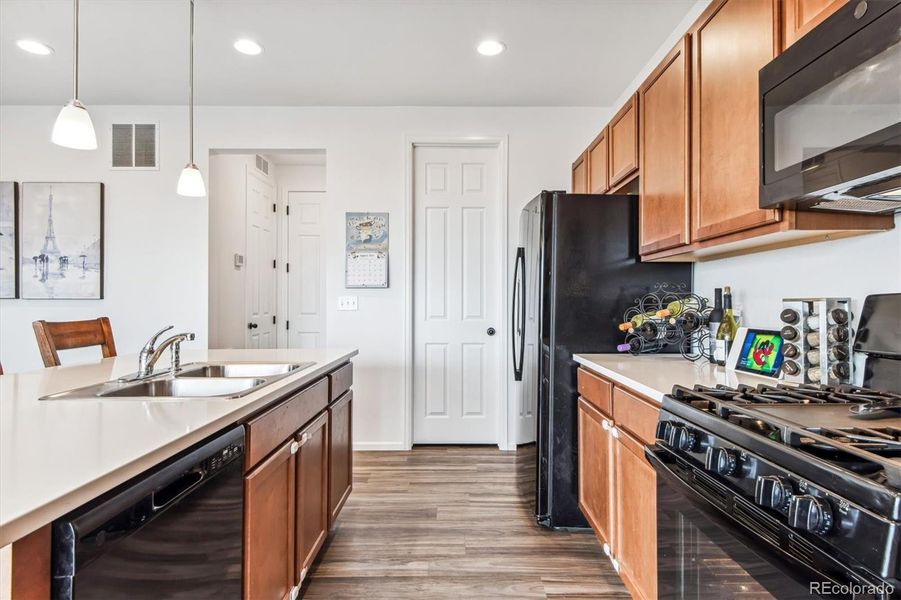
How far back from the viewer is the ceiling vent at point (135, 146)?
3.36 meters

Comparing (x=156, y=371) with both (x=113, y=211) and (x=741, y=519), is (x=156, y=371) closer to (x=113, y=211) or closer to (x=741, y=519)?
(x=741, y=519)

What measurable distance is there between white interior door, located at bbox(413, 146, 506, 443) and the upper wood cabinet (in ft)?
7.50

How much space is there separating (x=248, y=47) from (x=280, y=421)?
2283mm

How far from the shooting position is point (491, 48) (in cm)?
256

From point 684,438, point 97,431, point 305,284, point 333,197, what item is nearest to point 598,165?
point 333,197

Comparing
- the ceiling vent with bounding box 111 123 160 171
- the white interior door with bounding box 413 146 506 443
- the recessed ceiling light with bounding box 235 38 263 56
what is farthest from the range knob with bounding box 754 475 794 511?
the ceiling vent with bounding box 111 123 160 171

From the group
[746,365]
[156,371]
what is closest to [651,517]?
[746,365]

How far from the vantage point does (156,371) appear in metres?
1.62

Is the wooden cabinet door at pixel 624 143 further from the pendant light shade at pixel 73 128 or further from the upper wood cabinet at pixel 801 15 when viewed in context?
the pendant light shade at pixel 73 128

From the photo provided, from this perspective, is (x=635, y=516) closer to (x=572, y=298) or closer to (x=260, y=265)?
(x=572, y=298)

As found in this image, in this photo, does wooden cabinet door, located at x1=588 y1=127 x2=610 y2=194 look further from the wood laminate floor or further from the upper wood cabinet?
the wood laminate floor

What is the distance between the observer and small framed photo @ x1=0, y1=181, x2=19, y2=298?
10.6 ft

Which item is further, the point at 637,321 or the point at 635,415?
the point at 637,321

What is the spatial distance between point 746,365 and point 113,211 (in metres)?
4.14
